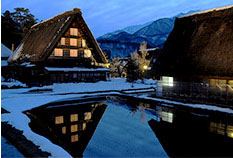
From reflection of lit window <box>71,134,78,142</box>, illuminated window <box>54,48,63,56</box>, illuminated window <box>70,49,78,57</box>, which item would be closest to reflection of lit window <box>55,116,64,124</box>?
reflection of lit window <box>71,134,78,142</box>

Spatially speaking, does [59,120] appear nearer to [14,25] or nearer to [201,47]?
[201,47]

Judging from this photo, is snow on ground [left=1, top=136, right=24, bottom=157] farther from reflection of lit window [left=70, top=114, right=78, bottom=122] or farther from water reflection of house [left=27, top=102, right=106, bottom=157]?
reflection of lit window [left=70, top=114, right=78, bottom=122]

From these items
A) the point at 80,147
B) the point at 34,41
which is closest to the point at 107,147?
the point at 80,147

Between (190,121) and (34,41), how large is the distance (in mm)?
31135

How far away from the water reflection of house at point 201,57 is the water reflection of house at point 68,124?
26.2 ft

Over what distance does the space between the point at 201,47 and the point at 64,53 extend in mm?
21763

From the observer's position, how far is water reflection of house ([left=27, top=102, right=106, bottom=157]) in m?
7.48

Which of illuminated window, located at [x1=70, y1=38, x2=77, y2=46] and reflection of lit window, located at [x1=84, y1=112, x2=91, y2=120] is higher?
illuminated window, located at [x1=70, y1=38, x2=77, y2=46]

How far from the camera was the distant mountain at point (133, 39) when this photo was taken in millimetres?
110250

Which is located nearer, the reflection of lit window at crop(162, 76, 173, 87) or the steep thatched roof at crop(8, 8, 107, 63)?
the reflection of lit window at crop(162, 76, 173, 87)

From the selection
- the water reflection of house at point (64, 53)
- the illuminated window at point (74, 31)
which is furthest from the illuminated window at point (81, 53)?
the illuminated window at point (74, 31)

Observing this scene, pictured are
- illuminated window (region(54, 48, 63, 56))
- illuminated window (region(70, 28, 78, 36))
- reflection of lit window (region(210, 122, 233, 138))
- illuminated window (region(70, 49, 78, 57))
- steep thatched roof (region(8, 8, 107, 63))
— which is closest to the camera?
reflection of lit window (region(210, 122, 233, 138))

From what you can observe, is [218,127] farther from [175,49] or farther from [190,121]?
[175,49]

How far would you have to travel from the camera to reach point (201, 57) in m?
16.1
